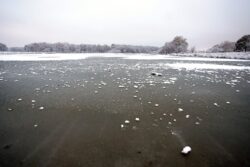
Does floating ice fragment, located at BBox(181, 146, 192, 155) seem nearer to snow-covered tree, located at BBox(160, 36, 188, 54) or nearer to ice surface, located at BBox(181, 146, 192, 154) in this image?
ice surface, located at BBox(181, 146, 192, 154)

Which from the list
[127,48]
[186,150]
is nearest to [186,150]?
[186,150]

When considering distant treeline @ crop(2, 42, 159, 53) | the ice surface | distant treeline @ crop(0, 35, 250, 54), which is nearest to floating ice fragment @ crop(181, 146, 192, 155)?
the ice surface

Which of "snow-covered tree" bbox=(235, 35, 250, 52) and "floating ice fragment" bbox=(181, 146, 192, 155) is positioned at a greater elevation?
"snow-covered tree" bbox=(235, 35, 250, 52)

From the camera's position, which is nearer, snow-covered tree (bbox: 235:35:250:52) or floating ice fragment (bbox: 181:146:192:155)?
floating ice fragment (bbox: 181:146:192:155)

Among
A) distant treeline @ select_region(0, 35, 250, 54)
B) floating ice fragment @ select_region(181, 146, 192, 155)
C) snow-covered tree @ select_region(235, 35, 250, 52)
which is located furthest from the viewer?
distant treeline @ select_region(0, 35, 250, 54)

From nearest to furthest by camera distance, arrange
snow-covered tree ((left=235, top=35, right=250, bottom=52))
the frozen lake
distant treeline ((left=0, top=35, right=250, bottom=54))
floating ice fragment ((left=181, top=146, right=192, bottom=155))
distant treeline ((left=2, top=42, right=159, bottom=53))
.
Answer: the frozen lake
floating ice fragment ((left=181, top=146, right=192, bottom=155))
snow-covered tree ((left=235, top=35, right=250, bottom=52))
distant treeline ((left=0, top=35, right=250, bottom=54))
distant treeline ((left=2, top=42, right=159, bottom=53))

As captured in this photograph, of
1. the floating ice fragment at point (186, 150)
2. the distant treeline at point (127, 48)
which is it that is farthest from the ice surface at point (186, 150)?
the distant treeline at point (127, 48)

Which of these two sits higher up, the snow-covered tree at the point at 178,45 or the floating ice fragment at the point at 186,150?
the snow-covered tree at the point at 178,45

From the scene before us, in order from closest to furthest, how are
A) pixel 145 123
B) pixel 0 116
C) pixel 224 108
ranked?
1. pixel 145 123
2. pixel 0 116
3. pixel 224 108

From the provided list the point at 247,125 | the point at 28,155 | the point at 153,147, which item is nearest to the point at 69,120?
the point at 28,155

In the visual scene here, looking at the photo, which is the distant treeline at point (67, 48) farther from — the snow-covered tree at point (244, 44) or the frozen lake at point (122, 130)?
the frozen lake at point (122, 130)

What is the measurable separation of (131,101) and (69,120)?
8.67ft

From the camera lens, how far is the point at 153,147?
348 cm

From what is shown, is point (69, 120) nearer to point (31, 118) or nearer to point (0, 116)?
point (31, 118)
